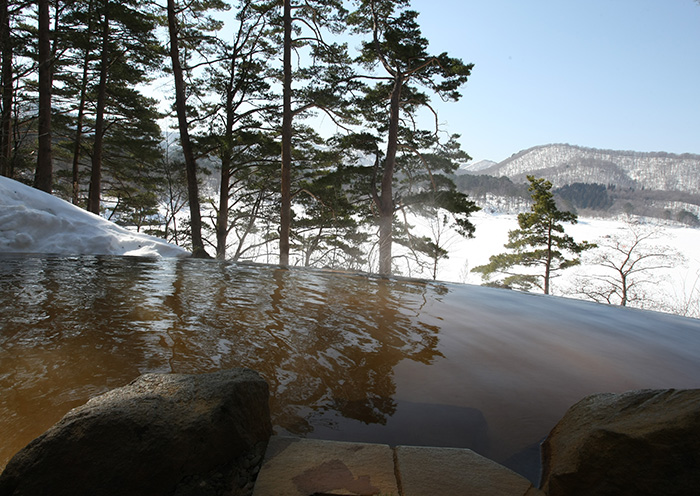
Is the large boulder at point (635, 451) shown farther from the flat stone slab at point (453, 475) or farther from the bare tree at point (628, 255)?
the bare tree at point (628, 255)

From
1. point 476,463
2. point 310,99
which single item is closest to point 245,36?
point 310,99

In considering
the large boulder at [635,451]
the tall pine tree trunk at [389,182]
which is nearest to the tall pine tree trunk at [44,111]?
the tall pine tree trunk at [389,182]

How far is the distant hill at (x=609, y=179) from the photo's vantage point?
65.7 m

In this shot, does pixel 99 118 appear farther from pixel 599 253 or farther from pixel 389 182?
pixel 599 253

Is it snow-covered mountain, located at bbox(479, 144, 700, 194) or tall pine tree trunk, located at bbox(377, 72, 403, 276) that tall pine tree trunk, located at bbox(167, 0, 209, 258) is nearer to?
tall pine tree trunk, located at bbox(377, 72, 403, 276)

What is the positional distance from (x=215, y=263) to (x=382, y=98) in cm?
916

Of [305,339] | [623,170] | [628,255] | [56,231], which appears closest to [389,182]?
[56,231]

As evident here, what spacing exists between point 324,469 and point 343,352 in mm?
1217

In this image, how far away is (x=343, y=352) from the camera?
250 centimetres

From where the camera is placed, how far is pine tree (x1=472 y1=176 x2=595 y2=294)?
17344 mm

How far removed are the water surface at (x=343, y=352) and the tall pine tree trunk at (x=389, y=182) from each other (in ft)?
→ 23.4

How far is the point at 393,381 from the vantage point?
7.06 ft

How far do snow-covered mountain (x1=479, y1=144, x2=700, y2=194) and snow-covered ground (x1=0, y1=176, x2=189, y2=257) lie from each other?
122955 millimetres

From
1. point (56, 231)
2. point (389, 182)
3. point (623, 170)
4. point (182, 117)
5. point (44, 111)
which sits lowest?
point (56, 231)
